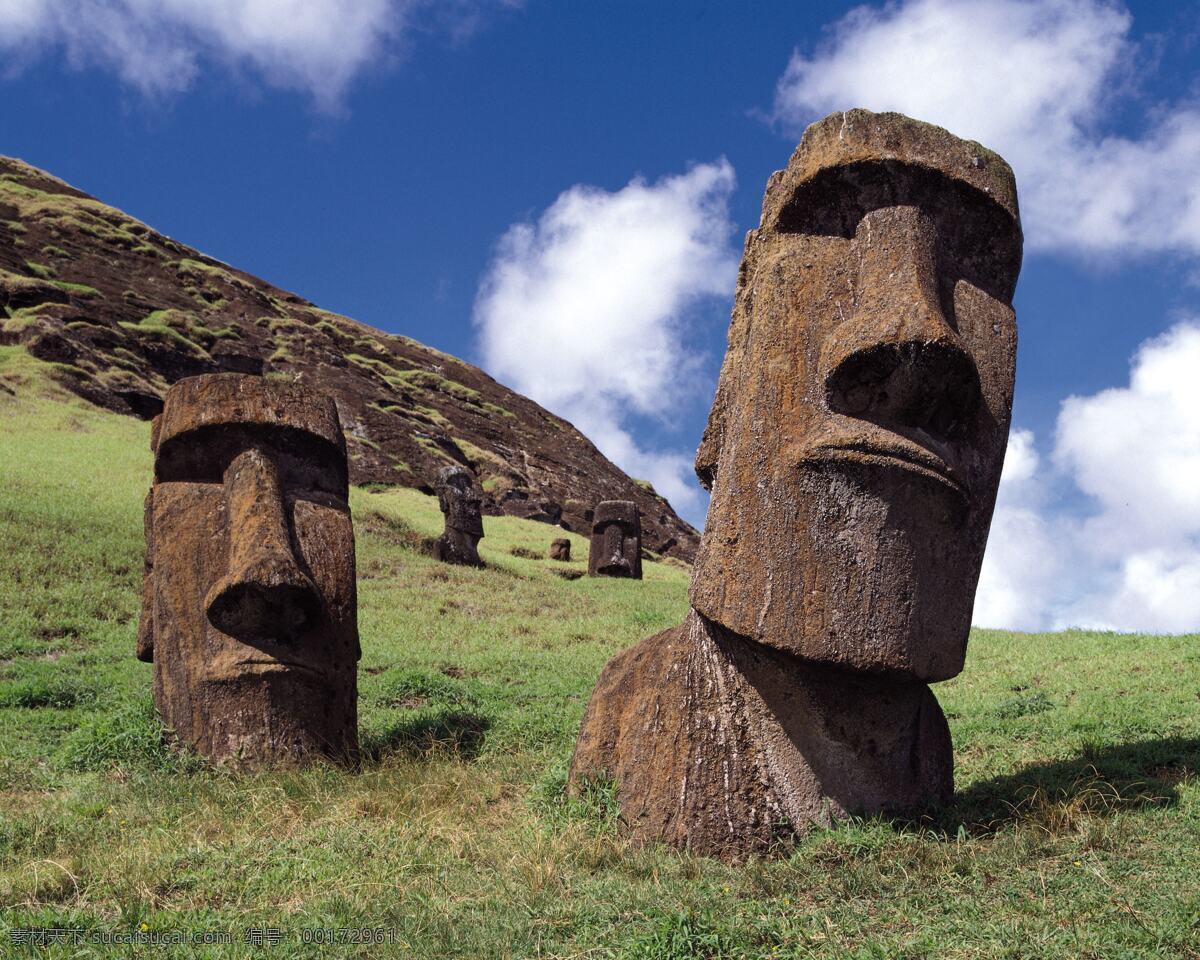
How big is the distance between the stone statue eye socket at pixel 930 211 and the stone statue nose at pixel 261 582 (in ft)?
11.5

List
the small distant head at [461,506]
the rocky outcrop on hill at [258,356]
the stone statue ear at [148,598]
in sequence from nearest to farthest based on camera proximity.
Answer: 1. the stone statue ear at [148,598]
2. the small distant head at [461,506]
3. the rocky outcrop on hill at [258,356]

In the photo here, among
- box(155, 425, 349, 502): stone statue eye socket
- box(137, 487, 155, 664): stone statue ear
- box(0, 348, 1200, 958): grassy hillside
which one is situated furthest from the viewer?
box(137, 487, 155, 664): stone statue ear

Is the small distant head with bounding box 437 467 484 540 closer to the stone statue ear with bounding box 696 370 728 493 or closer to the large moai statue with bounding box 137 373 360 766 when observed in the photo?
the large moai statue with bounding box 137 373 360 766

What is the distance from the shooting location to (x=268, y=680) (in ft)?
21.8

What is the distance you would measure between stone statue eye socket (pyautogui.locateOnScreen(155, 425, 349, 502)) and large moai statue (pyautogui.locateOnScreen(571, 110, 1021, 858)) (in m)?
3.28

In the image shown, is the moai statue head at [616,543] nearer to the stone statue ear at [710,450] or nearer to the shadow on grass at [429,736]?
the shadow on grass at [429,736]

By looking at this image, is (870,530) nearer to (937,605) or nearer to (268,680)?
(937,605)

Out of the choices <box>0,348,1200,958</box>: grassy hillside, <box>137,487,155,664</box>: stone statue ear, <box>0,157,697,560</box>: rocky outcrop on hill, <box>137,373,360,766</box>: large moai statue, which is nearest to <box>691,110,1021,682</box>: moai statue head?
<box>0,348,1200,958</box>: grassy hillside

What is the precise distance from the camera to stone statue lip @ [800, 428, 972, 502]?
15.3 ft

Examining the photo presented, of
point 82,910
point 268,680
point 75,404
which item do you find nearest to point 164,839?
point 82,910

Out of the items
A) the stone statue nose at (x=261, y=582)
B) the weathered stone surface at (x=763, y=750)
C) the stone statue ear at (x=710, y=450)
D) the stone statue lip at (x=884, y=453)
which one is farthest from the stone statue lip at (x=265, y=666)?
the stone statue lip at (x=884, y=453)

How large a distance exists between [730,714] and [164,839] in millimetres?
2584

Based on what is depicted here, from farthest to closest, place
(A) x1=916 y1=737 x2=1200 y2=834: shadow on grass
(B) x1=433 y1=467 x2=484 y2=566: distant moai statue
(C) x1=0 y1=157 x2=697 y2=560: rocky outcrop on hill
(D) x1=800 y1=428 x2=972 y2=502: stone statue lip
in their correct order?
(C) x1=0 y1=157 x2=697 y2=560: rocky outcrop on hill, (B) x1=433 y1=467 x2=484 y2=566: distant moai statue, (A) x1=916 y1=737 x2=1200 y2=834: shadow on grass, (D) x1=800 y1=428 x2=972 y2=502: stone statue lip

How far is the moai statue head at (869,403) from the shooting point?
467 cm
